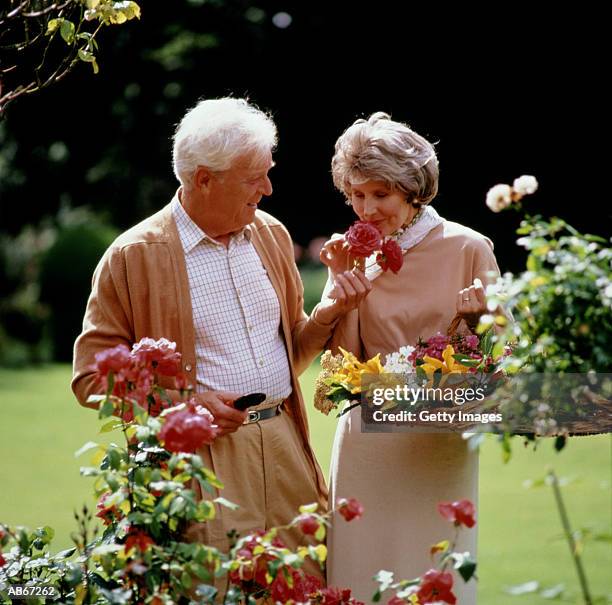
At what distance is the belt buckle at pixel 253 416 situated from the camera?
3654 millimetres

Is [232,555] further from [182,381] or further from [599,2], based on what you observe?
[599,2]

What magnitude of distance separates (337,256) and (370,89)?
54.3 ft

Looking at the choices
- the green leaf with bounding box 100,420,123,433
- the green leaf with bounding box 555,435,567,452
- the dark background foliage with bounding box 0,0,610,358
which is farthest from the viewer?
the dark background foliage with bounding box 0,0,610,358

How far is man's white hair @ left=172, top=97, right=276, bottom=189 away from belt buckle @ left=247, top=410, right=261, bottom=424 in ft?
2.59

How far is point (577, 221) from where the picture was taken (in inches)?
741

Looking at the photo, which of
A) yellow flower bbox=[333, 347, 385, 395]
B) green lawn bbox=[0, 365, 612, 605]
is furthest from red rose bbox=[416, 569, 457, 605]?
green lawn bbox=[0, 365, 612, 605]

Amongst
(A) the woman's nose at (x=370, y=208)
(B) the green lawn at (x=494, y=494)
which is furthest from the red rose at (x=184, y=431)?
(B) the green lawn at (x=494, y=494)

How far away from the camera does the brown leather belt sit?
3.66 meters

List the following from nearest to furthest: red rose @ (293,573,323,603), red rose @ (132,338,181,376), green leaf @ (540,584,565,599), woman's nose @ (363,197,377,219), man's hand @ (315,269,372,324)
Result: green leaf @ (540,584,565,599) → red rose @ (132,338,181,376) → red rose @ (293,573,323,603) → man's hand @ (315,269,372,324) → woman's nose @ (363,197,377,219)

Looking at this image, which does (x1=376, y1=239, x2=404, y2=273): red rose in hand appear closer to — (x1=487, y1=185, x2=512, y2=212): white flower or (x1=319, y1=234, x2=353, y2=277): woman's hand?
(x1=319, y1=234, x2=353, y2=277): woman's hand

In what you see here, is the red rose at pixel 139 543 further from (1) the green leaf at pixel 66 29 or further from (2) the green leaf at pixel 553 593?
(1) the green leaf at pixel 66 29

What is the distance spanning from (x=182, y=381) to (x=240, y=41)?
18.1 metres

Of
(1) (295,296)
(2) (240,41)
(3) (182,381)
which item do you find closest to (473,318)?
(1) (295,296)

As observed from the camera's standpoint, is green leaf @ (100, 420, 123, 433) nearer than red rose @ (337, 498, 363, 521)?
No
